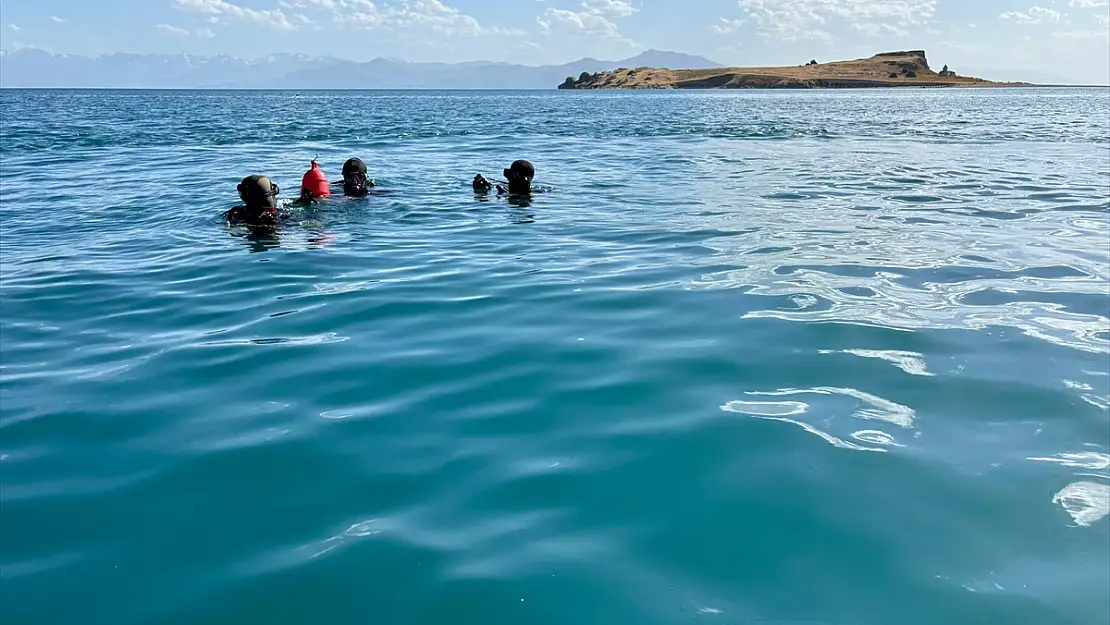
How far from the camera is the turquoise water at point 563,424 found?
3500 millimetres

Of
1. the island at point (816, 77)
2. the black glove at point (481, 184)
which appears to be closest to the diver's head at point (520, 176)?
the black glove at point (481, 184)

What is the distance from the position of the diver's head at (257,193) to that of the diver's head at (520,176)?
4070mm

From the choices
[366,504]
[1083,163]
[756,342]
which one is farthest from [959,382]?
[1083,163]

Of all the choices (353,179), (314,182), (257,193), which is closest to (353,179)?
(353,179)

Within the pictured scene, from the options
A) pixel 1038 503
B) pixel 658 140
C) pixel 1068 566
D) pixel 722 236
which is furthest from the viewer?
pixel 658 140

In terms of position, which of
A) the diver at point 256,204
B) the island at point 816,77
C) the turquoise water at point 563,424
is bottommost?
the turquoise water at point 563,424

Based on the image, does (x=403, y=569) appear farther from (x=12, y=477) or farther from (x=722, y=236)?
(x=722, y=236)

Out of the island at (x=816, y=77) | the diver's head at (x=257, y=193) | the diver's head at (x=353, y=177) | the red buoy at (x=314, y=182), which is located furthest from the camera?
the island at (x=816, y=77)

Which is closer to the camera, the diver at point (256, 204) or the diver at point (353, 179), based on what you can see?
the diver at point (256, 204)

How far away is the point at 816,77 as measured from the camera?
15375 cm

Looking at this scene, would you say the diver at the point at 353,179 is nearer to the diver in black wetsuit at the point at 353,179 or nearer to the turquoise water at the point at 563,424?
the diver in black wetsuit at the point at 353,179

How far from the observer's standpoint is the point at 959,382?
5539mm

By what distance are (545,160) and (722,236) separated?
39.4ft

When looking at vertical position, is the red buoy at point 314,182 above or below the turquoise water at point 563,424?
above
